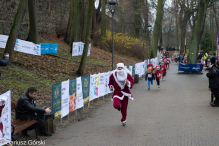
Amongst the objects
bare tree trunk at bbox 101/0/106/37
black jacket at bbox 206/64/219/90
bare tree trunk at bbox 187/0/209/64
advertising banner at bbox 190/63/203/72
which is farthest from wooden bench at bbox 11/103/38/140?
bare tree trunk at bbox 101/0/106/37

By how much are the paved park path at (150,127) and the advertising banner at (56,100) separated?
0.55 metres

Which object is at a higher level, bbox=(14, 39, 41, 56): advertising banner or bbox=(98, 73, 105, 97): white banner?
bbox=(14, 39, 41, 56): advertising banner

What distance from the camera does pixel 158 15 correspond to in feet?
126

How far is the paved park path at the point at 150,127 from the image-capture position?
7.48 meters

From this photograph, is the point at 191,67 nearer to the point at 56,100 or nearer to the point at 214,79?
the point at 214,79

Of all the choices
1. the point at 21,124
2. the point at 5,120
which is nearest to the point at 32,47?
the point at 21,124

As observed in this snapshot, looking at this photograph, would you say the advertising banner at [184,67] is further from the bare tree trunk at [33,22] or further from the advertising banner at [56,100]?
the advertising banner at [56,100]

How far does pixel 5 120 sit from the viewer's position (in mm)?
6395

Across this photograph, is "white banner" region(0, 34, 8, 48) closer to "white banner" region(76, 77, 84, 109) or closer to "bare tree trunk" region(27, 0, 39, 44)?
"bare tree trunk" region(27, 0, 39, 44)

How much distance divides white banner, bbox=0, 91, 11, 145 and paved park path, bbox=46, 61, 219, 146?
3.96ft

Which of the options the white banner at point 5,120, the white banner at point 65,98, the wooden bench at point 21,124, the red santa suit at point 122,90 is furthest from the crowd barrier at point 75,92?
the white banner at point 5,120

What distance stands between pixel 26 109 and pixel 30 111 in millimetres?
122

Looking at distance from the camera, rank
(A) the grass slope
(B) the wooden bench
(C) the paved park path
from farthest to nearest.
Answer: (A) the grass slope < (C) the paved park path < (B) the wooden bench

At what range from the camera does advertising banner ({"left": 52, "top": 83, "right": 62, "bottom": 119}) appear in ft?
28.9
